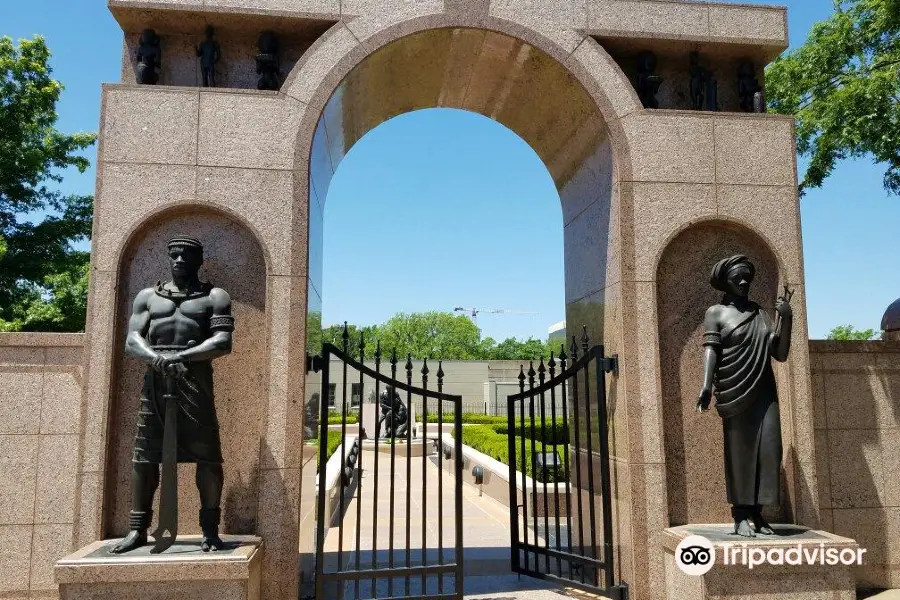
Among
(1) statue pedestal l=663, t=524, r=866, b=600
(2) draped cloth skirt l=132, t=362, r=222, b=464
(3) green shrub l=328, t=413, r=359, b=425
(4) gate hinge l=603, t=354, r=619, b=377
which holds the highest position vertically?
(4) gate hinge l=603, t=354, r=619, b=377

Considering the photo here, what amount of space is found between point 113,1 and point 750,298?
Result: 6.62 m

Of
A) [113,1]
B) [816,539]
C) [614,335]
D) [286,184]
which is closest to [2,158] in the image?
[113,1]

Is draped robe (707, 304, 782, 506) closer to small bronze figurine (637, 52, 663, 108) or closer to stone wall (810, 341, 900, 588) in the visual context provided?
stone wall (810, 341, 900, 588)

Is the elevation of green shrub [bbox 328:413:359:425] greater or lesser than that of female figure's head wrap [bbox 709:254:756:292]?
lesser

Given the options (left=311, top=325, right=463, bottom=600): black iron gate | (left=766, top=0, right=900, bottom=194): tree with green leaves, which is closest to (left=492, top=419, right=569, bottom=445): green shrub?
(left=311, top=325, right=463, bottom=600): black iron gate

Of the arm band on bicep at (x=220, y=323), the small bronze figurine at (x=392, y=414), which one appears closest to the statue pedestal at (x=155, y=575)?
the small bronze figurine at (x=392, y=414)

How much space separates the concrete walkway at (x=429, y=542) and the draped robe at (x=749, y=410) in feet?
6.85

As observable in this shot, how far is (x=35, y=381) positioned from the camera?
19.2 feet

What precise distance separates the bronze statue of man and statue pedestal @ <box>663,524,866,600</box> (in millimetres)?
3876

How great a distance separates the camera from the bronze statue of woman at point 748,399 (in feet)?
17.1

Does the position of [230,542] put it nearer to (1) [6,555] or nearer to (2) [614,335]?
(1) [6,555]

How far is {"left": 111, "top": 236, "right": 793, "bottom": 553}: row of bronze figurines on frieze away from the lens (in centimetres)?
474

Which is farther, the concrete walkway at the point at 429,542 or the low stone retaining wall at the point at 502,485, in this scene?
the low stone retaining wall at the point at 502,485

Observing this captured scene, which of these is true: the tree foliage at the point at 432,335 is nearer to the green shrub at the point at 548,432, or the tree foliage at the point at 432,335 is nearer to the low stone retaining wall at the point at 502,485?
the green shrub at the point at 548,432
